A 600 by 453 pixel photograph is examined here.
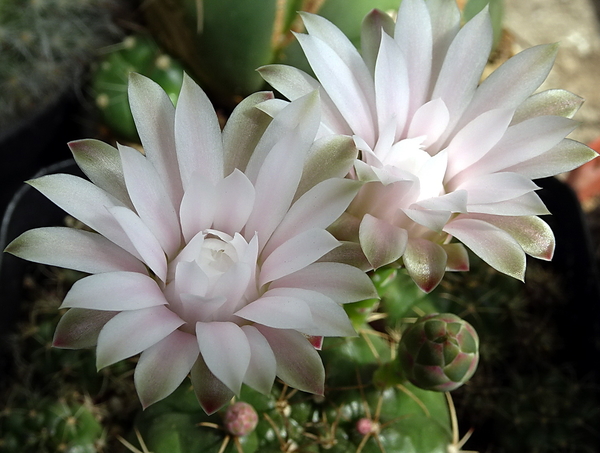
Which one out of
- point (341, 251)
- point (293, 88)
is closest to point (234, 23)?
point (293, 88)

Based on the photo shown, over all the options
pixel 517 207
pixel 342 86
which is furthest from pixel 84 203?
pixel 517 207

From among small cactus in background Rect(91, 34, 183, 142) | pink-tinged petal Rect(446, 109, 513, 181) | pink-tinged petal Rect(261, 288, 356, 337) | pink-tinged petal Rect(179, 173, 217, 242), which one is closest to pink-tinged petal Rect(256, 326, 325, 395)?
pink-tinged petal Rect(261, 288, 356, 337)

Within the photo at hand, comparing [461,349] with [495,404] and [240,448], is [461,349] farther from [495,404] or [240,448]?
[495,404]

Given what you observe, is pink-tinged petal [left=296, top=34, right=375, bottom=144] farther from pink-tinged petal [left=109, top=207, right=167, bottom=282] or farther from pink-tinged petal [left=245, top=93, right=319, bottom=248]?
pink-tinged petal [left=109, top=207, right=167, bottom=282]

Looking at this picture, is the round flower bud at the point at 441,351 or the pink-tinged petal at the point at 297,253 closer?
the pink-tinged petal at the point at 297,253

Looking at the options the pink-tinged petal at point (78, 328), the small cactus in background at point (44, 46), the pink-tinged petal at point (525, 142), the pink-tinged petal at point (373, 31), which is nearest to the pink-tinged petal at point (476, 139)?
the pink-tinged petal at point (525, 142)

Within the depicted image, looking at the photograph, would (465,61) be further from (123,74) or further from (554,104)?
(123,74)

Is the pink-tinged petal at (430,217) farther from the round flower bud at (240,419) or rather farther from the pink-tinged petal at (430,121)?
the round flower bud at (240,419)
